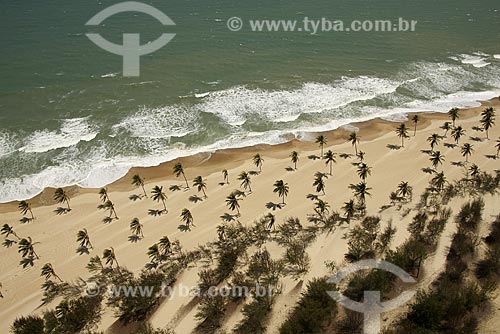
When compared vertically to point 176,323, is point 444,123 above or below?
above

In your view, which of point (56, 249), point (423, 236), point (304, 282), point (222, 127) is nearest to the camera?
point (304, 282)

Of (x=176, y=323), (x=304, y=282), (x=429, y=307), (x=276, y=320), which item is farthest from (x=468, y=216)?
(x=176, y=323)

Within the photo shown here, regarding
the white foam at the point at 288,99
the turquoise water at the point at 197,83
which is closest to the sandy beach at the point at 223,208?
the turquoise water at the point at 197,83

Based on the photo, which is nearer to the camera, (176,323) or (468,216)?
(176,323)

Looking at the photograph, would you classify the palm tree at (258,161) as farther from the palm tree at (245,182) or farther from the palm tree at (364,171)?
the palm tree at (364,171)

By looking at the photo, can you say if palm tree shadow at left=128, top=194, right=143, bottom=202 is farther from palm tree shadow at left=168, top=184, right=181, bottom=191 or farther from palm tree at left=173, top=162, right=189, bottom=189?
palm tree at left=173, top=162, right=189, bottom=189

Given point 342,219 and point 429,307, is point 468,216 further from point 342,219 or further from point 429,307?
point 429,307

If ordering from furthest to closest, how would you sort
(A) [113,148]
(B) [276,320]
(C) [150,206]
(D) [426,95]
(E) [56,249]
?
(D) [426,95], (A) [113,148], (C) [150,206], (E) [56,249], (B) [276,320]

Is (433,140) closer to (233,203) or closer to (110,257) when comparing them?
(233,203)

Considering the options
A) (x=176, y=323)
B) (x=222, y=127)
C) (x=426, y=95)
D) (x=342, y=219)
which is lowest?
(x=176, y=323)
